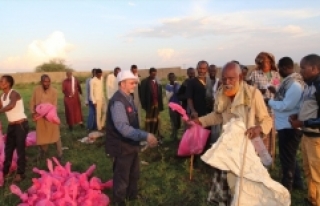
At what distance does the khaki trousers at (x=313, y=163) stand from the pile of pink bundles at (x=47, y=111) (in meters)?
4.85

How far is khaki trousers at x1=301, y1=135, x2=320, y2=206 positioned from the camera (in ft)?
13.4

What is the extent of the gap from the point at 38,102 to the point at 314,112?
207 inches

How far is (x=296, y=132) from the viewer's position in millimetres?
4895

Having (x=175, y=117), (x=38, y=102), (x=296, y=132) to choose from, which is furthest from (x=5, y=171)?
(x=296, y=132)

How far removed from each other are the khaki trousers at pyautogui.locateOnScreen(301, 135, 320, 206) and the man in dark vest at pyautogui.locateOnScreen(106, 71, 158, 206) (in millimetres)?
1765

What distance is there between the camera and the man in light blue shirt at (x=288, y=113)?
4.63m

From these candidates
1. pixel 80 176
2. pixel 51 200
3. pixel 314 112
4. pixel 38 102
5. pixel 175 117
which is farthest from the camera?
pixel 175 117

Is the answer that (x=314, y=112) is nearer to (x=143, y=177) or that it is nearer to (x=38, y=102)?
(x=143, y=177)

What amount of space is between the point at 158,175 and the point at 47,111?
2.70 m

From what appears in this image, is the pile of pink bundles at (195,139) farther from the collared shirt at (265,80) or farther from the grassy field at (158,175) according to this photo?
the collared shirt at (265,80)

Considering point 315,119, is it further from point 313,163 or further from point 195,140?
point 195,140

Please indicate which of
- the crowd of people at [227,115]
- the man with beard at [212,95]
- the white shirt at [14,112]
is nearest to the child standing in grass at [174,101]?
the crowd of people at [227,115]

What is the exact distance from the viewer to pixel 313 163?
4125 mm

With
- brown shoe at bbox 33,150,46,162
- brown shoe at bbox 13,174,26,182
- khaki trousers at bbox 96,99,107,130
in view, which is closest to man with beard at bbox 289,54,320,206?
brown shoe at bbox 13,174,26,182
